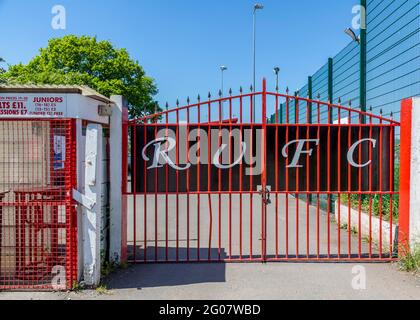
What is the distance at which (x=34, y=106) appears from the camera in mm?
4934

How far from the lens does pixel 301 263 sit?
6.24 m

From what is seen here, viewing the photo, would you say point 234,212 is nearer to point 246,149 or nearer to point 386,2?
point 246,149

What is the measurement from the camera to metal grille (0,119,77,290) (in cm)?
501

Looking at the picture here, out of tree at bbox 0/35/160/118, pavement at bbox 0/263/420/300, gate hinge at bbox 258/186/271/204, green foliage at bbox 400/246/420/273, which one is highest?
tree at bbox 0/35/160/118

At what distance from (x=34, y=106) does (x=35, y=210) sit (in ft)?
4.66

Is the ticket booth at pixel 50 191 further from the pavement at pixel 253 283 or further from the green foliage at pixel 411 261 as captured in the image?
the green foliage at pixel 411 261

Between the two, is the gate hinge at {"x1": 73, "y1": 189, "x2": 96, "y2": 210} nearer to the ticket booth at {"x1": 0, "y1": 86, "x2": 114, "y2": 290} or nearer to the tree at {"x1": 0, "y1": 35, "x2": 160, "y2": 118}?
the ticket booth at {"x1": 0, "y1": 86, "x2": 114, "y2": 290}

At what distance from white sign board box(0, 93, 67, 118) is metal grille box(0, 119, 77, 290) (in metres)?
0.13

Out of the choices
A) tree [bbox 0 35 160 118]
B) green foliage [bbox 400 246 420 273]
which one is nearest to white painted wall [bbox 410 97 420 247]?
green foliage [bbox 400 246 420 273]

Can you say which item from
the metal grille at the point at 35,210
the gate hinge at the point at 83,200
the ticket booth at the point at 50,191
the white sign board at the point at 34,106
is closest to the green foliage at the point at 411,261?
the ticket booth at the point at 50,191

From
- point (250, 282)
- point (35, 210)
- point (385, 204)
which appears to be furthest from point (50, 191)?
point (385, 204)

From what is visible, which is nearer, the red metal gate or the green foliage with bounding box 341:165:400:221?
the red metal gate

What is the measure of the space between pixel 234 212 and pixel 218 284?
6690 mm

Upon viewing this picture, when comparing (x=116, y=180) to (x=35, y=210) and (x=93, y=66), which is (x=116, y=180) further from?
(x=93, y=66)
